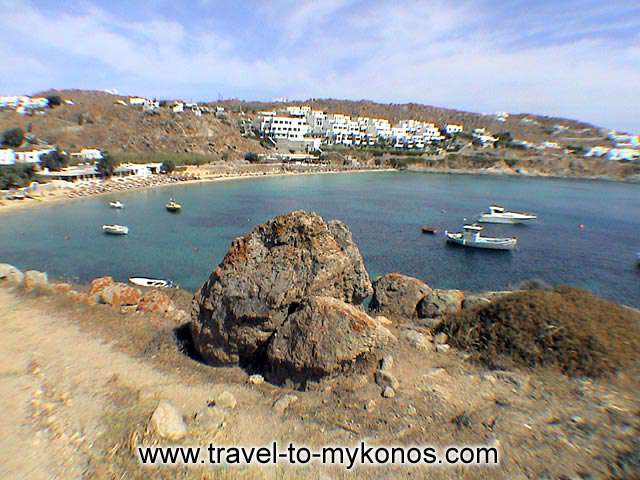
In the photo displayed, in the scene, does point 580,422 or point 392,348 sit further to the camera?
point 392,348

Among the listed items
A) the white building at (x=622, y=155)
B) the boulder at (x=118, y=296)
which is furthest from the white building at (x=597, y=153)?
the boulder at (x=118, y=296)

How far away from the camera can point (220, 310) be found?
783cm

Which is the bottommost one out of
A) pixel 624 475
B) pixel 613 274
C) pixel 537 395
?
pixel 613 274

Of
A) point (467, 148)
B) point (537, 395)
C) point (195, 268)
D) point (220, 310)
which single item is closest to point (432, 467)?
point (537, 395)

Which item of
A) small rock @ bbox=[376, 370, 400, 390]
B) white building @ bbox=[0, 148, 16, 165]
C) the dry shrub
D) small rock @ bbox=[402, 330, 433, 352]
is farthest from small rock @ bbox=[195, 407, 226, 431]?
white building @ bbox=[0, 148, 16, 165]

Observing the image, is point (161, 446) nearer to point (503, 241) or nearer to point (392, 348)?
point (392, 348)

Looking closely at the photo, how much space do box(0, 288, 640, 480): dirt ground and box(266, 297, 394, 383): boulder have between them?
309 mm

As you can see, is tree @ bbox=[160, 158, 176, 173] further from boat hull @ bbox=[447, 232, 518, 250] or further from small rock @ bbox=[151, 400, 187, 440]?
small rock @ bbox=[151, 400, 187, 440]

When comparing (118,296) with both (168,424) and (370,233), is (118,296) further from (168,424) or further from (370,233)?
(370,233)

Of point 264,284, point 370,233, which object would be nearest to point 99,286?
point 264,284

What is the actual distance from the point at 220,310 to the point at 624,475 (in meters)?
6.42

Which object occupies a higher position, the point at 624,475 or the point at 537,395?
the point at 624,475

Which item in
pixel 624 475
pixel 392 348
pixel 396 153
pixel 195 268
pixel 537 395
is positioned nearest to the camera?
pixel 624 475

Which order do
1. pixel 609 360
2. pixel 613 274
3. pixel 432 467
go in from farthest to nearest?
1. pixel 613 274
2. pixel 609 360
3. pixel 432 467
